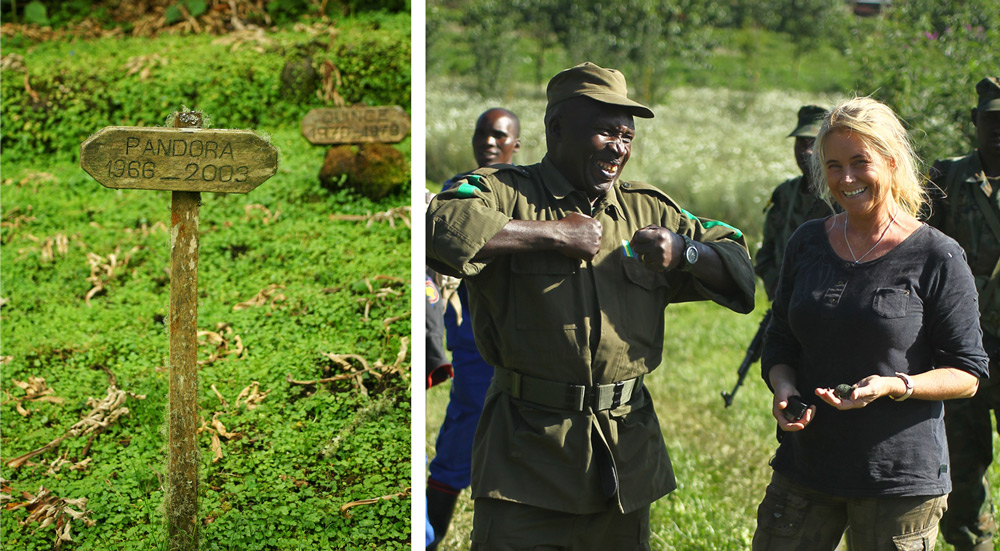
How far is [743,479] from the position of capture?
5.70 meters

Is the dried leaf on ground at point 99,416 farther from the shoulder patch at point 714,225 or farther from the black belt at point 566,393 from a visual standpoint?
the shoulder patch at point 714,225

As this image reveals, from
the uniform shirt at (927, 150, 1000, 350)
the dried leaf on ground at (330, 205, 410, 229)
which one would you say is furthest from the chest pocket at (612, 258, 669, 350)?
the dried leaf on ground at (330, 205, 410, 229)

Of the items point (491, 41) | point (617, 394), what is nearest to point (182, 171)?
point (617, 394)

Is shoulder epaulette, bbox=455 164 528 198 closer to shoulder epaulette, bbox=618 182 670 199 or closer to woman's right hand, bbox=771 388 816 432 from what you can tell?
shoulder epaulette, bbox=618 182 670 199

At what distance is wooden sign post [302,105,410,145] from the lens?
6797mm

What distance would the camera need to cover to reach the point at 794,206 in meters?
5.36

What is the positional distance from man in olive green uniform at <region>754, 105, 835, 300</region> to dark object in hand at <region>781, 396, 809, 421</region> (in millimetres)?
2261

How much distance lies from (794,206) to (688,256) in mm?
2723

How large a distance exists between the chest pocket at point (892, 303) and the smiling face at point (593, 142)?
914 millimetres

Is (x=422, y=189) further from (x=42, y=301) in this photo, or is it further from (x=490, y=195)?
(x=42, y=301)

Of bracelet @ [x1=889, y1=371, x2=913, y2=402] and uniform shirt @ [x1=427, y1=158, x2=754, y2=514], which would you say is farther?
uniform shirt @ [x1=427, y1=158, x2=754, y2=514]

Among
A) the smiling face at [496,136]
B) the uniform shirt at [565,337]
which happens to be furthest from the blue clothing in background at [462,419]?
the uniform shirt at [565,337]

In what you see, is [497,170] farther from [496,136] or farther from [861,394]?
[496,136]

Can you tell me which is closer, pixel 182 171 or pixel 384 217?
pixel 182 171
